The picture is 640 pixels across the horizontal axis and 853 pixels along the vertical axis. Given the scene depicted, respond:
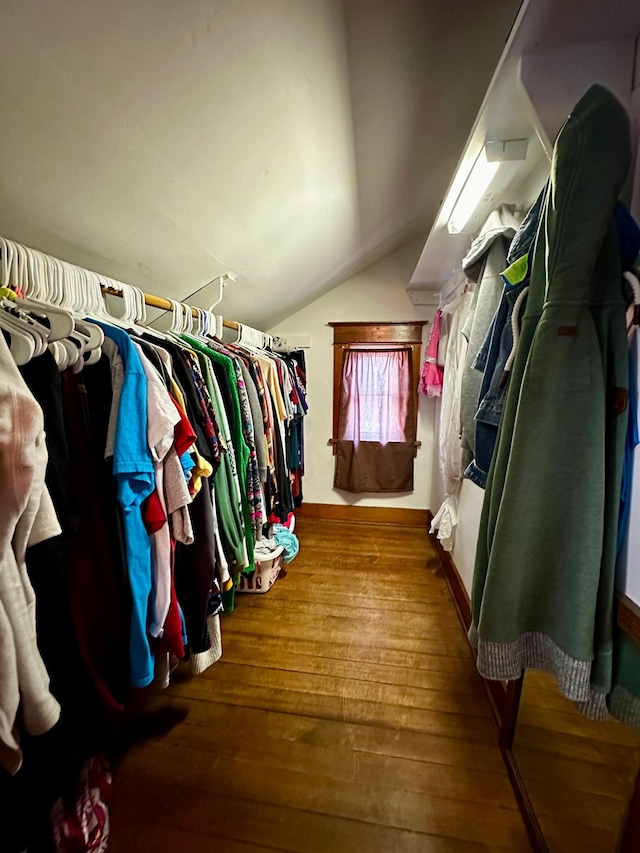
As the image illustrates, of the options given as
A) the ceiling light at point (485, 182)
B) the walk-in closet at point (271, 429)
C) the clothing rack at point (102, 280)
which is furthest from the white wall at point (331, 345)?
the clothing rack at point (102, 280)

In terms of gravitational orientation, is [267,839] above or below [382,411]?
below

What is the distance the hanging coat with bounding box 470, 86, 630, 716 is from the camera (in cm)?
57

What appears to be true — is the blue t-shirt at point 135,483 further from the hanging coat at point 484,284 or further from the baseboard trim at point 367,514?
the baseboard trim at point 367,514

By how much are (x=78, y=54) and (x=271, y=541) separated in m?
2.02

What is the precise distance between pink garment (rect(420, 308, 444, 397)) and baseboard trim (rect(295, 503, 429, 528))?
115 centimetres

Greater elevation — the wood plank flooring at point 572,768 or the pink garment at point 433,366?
the pink garment at point 433,366

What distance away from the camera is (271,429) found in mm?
1729

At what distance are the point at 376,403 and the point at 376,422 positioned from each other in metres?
0.18

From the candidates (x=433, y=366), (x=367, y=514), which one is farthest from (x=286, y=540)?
(x=433, y=366)

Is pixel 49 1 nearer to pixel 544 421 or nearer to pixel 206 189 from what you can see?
pixel 206 189

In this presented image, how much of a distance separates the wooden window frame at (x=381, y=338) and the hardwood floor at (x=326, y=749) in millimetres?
1770

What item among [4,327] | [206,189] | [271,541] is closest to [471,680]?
[271,541]

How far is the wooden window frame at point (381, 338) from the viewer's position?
9.28ft

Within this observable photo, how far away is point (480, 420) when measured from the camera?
94 cm
